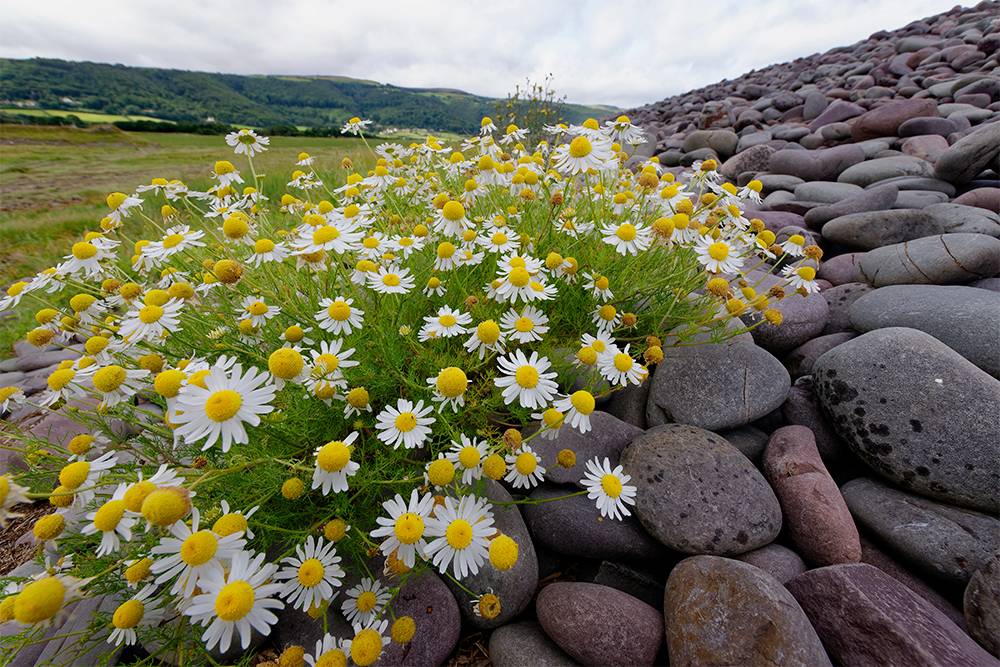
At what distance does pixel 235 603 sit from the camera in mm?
1409

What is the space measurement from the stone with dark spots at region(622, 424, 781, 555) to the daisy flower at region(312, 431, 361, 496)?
1503mm

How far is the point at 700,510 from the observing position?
224cm

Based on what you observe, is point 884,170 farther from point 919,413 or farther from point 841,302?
point 919,413

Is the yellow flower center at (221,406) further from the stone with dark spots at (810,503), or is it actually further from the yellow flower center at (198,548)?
the stone with dark spots at (810,503)

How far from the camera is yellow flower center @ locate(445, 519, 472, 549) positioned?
1705 millimetres

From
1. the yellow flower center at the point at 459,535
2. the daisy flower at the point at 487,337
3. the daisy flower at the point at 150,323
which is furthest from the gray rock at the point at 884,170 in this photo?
the daisy flower at the point at 150,323

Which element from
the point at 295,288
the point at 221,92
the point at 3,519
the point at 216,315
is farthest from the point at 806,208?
the point at 221,92

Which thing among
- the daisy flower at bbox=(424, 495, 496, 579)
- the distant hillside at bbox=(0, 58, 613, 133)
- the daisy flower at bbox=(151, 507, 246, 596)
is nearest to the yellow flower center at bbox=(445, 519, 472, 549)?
the daisy flower at bbox=(424, 495, 496, 579)

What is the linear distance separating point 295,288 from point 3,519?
66.8 inches

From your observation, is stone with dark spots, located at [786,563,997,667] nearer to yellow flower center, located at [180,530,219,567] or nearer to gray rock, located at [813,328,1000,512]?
gray rock, located at [813,328,1000,512]

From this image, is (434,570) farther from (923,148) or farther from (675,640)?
(923,148)

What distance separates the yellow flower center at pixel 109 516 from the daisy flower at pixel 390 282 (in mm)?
1401

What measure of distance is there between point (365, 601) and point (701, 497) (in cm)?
167

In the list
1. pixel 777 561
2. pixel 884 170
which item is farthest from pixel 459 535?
pixel 884 170
